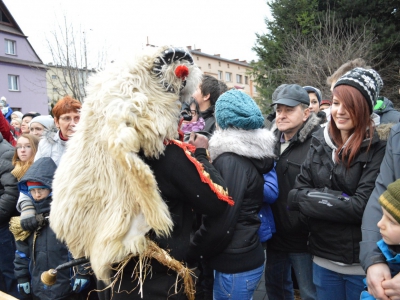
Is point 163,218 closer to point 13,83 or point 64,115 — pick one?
point 64,115

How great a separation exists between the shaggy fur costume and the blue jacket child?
1146 mm

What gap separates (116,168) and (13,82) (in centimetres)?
3102

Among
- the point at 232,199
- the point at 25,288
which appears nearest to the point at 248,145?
the point at 232,199

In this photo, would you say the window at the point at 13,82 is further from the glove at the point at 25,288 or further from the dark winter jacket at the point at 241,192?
the dark winter jacket at the point at 241,192

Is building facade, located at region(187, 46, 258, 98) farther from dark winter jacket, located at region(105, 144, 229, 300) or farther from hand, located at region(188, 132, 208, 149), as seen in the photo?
dark winter jacket, located at region(105, 144, 229, 300)

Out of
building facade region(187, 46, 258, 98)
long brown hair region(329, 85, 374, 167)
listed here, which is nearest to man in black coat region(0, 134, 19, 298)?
long brown hair region(329, 85, 374, 167)

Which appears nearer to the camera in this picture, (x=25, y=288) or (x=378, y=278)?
(x=378, y=278)

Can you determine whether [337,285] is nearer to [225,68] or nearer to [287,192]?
[287,192]

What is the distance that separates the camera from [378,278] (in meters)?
1.56

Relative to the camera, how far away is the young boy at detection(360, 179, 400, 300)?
4.83ft

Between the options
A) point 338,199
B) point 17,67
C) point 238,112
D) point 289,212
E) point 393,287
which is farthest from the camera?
point 17,67

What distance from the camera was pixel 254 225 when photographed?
231cm

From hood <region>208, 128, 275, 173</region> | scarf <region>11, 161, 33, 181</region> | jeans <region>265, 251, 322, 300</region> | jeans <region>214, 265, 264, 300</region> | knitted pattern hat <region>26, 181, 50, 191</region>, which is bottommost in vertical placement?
jeans <region>265, 251, 322, 300</region>

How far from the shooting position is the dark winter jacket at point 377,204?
5.46 ft
